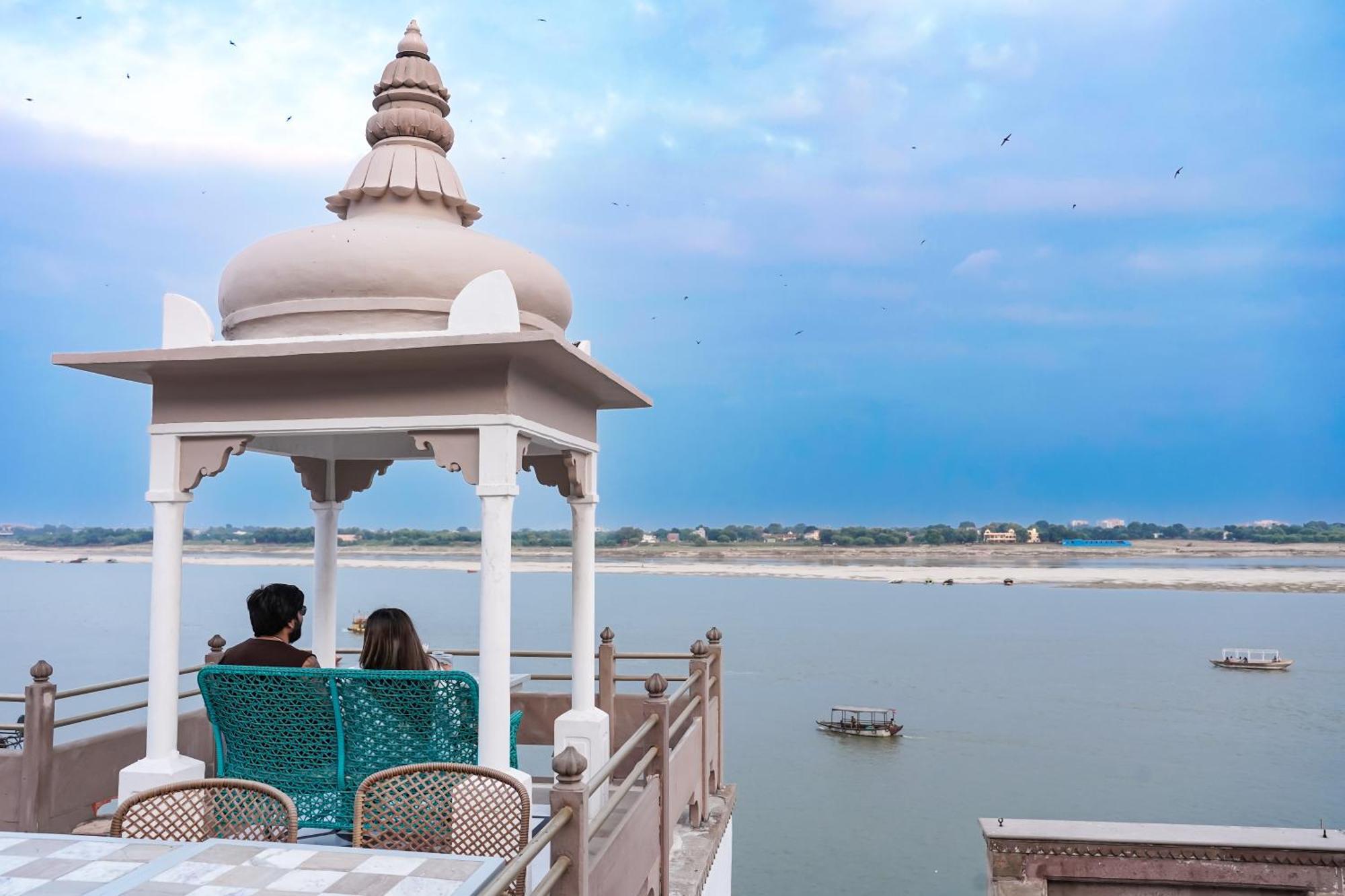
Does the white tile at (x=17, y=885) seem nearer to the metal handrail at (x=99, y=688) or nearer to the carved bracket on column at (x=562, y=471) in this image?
the metal handrail at (x=99, y=688)

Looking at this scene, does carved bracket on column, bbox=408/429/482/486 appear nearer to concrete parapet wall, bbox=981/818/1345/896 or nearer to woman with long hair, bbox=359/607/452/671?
woman with long hair, bbox=359/607/452/671

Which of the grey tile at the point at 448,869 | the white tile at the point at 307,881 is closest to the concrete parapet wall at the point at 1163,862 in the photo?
the grey tile at the point at 448,869

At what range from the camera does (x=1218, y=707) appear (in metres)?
41.5

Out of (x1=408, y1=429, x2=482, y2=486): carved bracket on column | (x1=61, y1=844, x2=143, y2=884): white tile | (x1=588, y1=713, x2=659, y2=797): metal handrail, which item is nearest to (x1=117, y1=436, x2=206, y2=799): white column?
(x1=408, y1=429, x2=482, y2=486): carved bracket on column

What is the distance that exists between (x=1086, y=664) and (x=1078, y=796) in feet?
76.7

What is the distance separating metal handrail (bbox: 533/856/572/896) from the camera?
2.98 meters

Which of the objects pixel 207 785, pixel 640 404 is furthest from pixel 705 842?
pixel 207 785

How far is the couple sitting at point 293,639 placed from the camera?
4.92 metres

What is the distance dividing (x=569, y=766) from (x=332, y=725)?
2148 mm

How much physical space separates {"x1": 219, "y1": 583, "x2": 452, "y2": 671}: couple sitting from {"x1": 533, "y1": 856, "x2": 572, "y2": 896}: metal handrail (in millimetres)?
1766

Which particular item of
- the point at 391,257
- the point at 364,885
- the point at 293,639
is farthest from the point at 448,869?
the point at 391,257

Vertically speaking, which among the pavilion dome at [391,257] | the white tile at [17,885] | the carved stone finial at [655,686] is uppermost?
the pavilion dome at [391,257]

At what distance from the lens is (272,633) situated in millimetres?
5219

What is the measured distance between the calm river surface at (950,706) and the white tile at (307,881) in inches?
850
